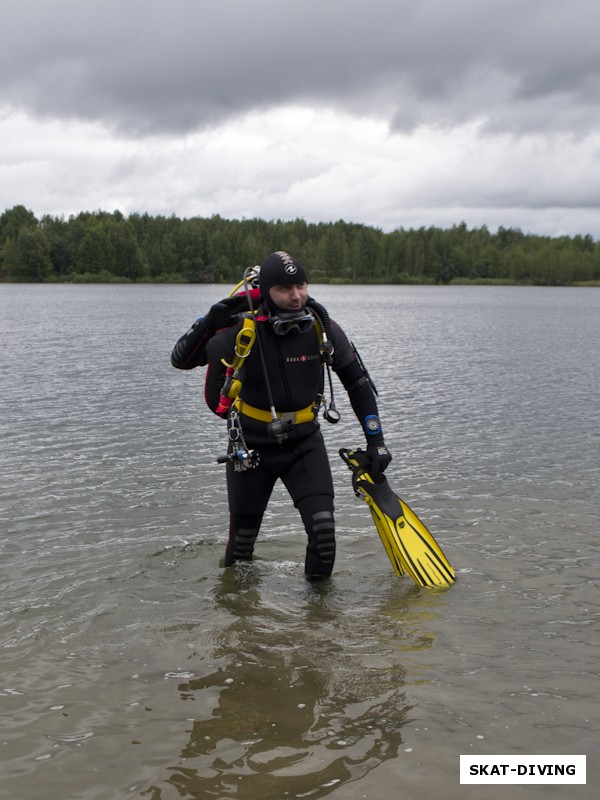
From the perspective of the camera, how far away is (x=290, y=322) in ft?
19.2

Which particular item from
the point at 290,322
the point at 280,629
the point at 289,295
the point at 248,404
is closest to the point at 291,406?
the point at 248,404

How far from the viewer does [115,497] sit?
9.64 m

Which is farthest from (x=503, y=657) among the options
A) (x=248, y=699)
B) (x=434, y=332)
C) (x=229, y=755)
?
(x=434, y=332)

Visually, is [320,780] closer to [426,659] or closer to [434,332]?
[426,659]

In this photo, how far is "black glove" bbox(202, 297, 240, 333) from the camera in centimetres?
592

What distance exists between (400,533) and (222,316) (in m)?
2.36

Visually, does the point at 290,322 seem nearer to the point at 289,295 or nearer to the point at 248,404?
the point at 289,295

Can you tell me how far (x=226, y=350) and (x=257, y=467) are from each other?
0.99 m

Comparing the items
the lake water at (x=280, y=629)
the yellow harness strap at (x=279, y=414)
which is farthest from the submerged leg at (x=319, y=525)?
the yellow harness strap at (x=279, y=414)

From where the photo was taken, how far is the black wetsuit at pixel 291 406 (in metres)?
5.95

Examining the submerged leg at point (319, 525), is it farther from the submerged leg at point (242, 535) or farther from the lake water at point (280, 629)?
the submerged leg at point (242, 535)

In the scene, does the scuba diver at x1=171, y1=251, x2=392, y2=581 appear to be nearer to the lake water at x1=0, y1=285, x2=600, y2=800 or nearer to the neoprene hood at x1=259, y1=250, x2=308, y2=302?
the neoprene hood at x1=259, y1=250, x2=308, y2=302

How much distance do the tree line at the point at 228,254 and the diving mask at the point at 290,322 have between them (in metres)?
138

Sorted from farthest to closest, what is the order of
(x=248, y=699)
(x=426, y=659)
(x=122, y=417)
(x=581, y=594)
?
(x=122, y=417), (x=581, y=594), (x=426, y=659), (x=248, y=699)
